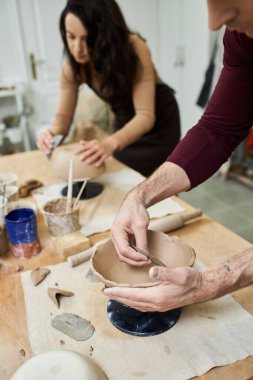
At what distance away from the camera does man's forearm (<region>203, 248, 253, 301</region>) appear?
71 centimetres

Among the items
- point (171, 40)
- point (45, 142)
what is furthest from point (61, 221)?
point (171, 40)

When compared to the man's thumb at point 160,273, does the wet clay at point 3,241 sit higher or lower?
lower

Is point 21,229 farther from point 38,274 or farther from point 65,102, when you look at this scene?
point 65,102

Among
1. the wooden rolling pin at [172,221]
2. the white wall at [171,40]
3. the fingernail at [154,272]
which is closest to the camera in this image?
the fingernail at [154,272]

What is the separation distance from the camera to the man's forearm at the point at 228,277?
0.71 metres

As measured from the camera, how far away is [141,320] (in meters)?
0.78

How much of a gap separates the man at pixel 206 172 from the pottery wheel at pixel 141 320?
67mm

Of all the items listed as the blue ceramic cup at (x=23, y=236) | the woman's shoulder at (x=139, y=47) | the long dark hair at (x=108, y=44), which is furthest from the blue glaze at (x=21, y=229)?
the woman's shoulder at (x=139, y=47)

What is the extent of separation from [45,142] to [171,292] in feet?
3.63

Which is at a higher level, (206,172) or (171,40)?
(171,40)

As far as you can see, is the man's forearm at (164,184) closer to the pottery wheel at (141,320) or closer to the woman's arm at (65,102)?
the pottery wheel at (141,320)

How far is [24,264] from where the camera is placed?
40.1 inches

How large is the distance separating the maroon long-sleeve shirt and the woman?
440 millimetres

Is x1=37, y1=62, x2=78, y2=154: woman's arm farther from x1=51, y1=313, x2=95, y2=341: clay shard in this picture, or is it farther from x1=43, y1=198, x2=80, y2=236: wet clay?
x1=51, y1=313, x2=95, y2=341: clay shard
